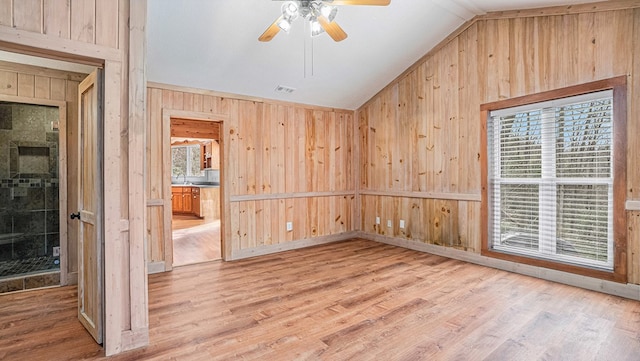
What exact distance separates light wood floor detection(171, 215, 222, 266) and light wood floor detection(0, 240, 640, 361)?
2.01ft

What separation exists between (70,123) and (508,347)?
16.0 feet

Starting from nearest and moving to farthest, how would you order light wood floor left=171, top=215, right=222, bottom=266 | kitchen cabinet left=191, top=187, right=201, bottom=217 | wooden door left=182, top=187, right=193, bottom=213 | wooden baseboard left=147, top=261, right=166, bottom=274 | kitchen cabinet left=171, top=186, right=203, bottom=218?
wooden baseboard left=147, top=261, right=166, bottom=274
light wood floor left=171, top=215, right=222, bottom=266
kitchen cabinet left=191, top=187, right=201, bottom=217
kitchen cabinet left=171, top=186, right=203, bottom=218
wooden door left=182, top=187, right=193, bottom=213

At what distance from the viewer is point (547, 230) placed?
11.9 ft

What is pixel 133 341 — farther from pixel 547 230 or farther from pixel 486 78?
pixel 486 78

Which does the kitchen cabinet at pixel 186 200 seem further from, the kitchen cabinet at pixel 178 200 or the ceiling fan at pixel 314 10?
the ceiling fan at pixel 314 10

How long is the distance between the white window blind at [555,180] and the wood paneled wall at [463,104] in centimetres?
21

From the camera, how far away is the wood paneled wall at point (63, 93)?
130 inches

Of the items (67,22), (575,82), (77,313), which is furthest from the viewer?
(575,82)

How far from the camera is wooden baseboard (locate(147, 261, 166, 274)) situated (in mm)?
3869

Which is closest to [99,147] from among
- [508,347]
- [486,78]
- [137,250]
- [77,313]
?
[137,250]

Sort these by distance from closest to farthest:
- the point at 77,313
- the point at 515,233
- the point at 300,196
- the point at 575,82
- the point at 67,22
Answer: the point at 67,22
the point at 77,313
the point at 575,82
the point at 515,233
the point at 300,196

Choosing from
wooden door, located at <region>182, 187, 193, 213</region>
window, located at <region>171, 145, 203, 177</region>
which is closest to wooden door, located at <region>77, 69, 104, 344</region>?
wooden door, located at <region>182, 187, 193, 213</region>

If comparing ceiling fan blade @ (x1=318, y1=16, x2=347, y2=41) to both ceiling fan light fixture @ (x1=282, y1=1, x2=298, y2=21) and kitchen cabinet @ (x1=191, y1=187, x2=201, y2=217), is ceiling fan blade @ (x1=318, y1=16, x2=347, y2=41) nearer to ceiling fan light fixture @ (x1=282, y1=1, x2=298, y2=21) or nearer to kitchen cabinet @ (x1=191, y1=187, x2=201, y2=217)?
ceiling fan light fixture @ (x1=282, y1=1, x2=298, y2=21)

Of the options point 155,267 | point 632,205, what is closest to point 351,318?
point 155,267
